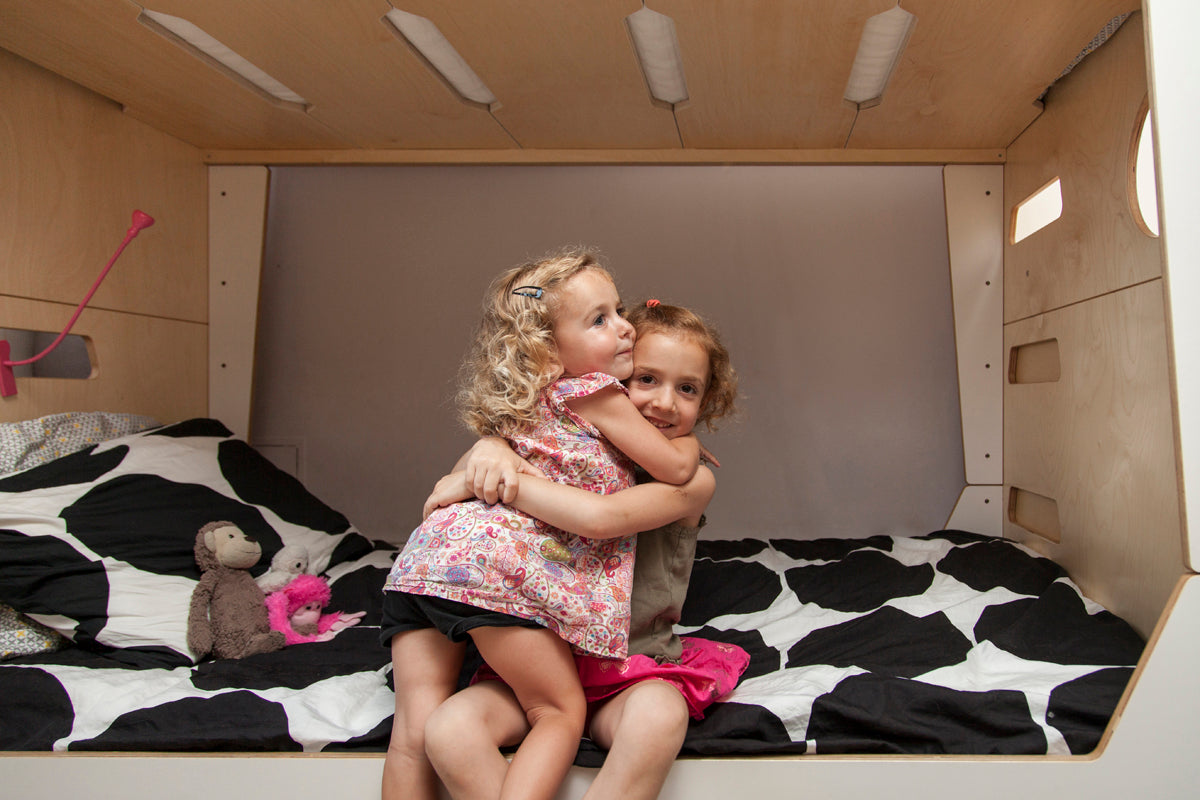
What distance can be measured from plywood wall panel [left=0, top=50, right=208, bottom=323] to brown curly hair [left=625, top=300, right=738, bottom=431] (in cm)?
99

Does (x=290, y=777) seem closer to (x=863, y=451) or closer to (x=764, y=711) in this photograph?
(x=764, y=711)

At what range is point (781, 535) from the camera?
1.84 m

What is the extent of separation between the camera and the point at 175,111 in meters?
1.49

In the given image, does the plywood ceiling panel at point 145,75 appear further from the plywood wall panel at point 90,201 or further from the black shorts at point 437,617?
the black shorts at point 437,617

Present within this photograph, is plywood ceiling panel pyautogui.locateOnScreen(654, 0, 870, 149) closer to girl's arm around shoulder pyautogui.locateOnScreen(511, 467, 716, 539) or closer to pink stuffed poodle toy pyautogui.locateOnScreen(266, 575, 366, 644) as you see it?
girl's arm around shoulder pyautogui.locateOnScreen(511, 467, 716, 539)

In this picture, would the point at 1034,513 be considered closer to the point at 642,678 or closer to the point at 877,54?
the point at 877,54

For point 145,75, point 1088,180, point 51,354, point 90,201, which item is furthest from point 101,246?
point 1088,180

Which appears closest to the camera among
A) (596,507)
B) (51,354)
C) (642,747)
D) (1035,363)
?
(642,747)

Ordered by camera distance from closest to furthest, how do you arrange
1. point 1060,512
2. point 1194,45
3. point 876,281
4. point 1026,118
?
point 1194,45 < point 1060,512 < point 1026,118 < point 876,281

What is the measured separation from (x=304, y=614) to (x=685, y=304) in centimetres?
103

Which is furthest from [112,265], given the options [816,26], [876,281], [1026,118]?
[1026,118]

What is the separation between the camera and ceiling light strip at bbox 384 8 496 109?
114 cm

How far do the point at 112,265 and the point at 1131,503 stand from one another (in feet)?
5.63

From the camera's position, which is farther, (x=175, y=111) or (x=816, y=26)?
(x=175, y=111)
